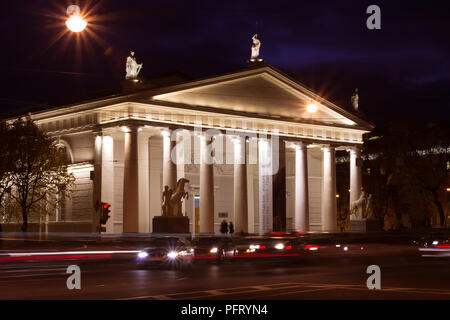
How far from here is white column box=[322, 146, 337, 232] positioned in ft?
250

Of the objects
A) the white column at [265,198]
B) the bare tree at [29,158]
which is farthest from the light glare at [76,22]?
the white column at [265,198]

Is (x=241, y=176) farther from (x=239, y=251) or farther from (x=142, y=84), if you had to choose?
(x=239, y=251)

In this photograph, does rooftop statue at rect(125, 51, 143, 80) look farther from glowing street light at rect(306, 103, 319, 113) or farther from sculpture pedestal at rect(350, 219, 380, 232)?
sculpture pedestal at rect(350, 219, 380, 232)

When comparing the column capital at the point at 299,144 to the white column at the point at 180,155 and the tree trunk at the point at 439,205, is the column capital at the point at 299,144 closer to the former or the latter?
the white column at the point at 180,155

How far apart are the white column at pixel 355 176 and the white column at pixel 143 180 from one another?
20603 millimetres

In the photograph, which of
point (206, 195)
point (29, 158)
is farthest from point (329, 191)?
point (29, 158)

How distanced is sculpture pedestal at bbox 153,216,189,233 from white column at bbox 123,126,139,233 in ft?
20.3

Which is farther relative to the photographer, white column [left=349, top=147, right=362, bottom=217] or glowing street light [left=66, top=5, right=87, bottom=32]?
white column [left=349, top=147, right=362, bottom=217]

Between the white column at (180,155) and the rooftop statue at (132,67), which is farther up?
the rooftop statue at (132,67)

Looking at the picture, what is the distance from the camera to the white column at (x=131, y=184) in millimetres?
61031

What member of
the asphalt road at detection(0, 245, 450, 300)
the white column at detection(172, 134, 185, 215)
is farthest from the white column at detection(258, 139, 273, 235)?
the asphalt road at detection(0, 245, 450, 300)

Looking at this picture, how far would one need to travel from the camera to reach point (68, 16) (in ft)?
60.4
